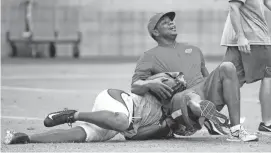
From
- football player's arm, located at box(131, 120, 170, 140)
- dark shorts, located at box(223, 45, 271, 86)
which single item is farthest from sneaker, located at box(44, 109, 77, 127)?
dark shorts, located at box(223, 45, 271, 86)

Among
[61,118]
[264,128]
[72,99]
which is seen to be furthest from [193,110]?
[72,99]

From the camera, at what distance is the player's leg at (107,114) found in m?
8.56

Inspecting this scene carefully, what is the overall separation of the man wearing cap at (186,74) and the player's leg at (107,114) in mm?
238

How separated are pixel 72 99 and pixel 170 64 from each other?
5096mm

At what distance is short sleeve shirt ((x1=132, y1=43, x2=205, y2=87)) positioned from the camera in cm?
900

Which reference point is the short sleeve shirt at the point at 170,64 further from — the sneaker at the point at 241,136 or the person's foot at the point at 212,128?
the sneaker at the point at 241,136

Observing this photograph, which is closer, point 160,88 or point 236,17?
point 160,88

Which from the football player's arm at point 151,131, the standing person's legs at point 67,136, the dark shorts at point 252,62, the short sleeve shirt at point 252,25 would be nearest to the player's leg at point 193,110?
the football player's arm at point 151,131

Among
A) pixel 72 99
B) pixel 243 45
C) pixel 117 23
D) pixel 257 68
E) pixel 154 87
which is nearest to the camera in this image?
pixel 154 87

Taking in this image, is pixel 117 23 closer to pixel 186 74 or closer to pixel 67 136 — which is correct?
pixel 186 74

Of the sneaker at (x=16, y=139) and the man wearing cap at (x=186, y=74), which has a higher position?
the man wearing cap at (x=186, y=74)

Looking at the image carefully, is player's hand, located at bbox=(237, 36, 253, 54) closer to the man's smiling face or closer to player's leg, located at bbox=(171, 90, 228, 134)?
the man's smiling face

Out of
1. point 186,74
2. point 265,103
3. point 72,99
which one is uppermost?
point 186,74

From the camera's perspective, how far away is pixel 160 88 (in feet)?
28.8
